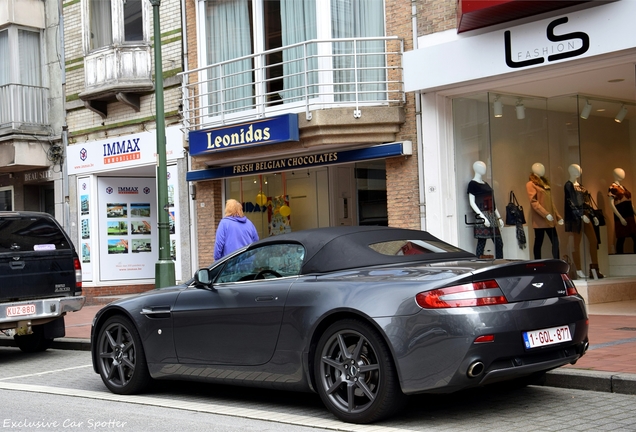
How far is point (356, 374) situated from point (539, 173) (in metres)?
9.43

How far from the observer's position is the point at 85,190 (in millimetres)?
20312

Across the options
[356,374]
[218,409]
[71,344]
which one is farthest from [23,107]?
[356,374]

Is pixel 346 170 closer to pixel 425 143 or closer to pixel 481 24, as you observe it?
pixel 425 143

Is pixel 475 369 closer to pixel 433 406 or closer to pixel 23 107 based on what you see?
pixel 433 406

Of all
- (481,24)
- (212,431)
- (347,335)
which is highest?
(481,24)

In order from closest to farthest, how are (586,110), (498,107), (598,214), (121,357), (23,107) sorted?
1. (121,357)
2. (498,107)
3. (586,110)
4. (598,214)
5. (23,107)

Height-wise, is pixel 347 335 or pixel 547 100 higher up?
pixel 547 100

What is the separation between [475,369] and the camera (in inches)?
229

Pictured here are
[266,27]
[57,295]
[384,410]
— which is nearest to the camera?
[384,410]

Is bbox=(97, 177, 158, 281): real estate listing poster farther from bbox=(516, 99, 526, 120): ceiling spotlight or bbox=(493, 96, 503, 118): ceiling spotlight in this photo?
bbox=(516, 99, 526, 120): ceiling spotlight

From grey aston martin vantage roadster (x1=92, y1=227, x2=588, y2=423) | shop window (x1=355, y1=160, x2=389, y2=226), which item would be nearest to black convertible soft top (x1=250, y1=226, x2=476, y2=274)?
grey aston martin vantage roadster (x1=92, y1=227, x2=588, y2=423)

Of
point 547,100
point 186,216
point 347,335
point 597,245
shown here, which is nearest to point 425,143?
point 547,100

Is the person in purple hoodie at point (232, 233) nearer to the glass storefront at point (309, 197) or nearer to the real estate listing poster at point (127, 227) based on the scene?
the glass storefront at point (309, 197)

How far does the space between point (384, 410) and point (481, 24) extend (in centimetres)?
818
